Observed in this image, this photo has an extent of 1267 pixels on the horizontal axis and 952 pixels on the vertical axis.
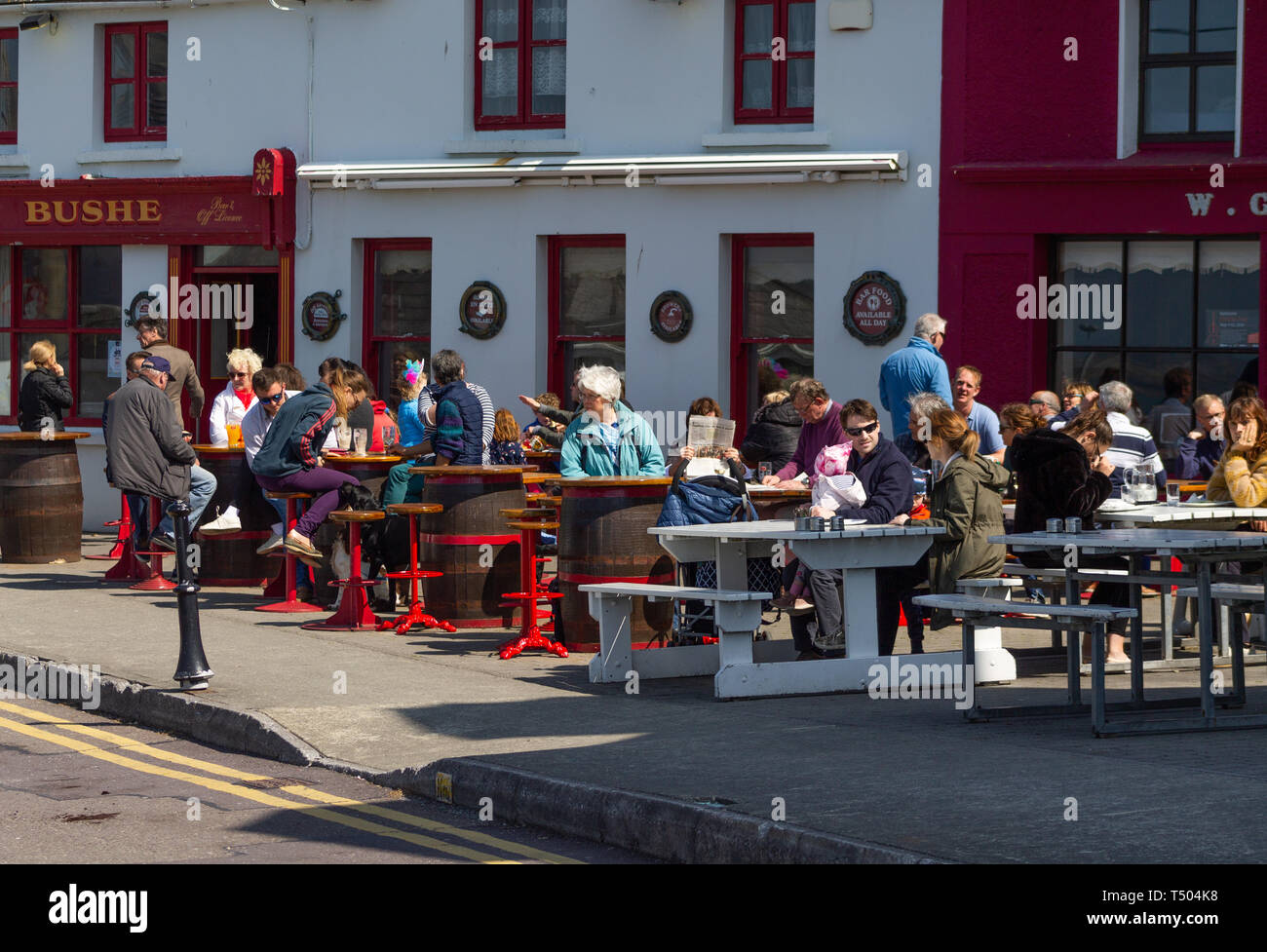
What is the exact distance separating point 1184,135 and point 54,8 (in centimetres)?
1290

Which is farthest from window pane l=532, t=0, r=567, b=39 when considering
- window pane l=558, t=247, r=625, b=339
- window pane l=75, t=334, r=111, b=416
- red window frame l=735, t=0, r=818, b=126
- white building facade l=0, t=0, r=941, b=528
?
window pane l=75, t=334, r=111, b=416

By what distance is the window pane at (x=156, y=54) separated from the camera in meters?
22.0

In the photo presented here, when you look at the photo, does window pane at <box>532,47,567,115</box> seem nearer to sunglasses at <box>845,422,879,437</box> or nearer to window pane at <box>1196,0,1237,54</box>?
window pane at <box>1196,0,1237,54</box>

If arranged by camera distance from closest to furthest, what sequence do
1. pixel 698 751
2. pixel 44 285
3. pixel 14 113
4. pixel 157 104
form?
pixel 698 751 → pixel 157 104 → pixel 14 113 → pixel 44 285

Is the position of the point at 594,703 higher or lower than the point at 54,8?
lower

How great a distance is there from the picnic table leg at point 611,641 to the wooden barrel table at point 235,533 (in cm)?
542

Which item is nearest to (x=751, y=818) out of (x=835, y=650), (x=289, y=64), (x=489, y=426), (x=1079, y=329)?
Answer: (x=835, y=650)

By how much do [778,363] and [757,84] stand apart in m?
2.72

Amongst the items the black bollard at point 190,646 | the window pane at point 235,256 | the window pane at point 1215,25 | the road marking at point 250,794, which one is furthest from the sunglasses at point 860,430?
the window pane at point 235,256

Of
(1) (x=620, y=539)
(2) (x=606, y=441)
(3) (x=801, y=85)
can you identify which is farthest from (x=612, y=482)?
(3) (x=801, y=85)

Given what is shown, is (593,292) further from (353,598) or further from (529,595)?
(529,595)

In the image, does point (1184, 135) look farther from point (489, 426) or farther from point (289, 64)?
point (289, 64)

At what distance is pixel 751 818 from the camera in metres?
7.38

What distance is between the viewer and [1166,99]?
16984 millimetres
